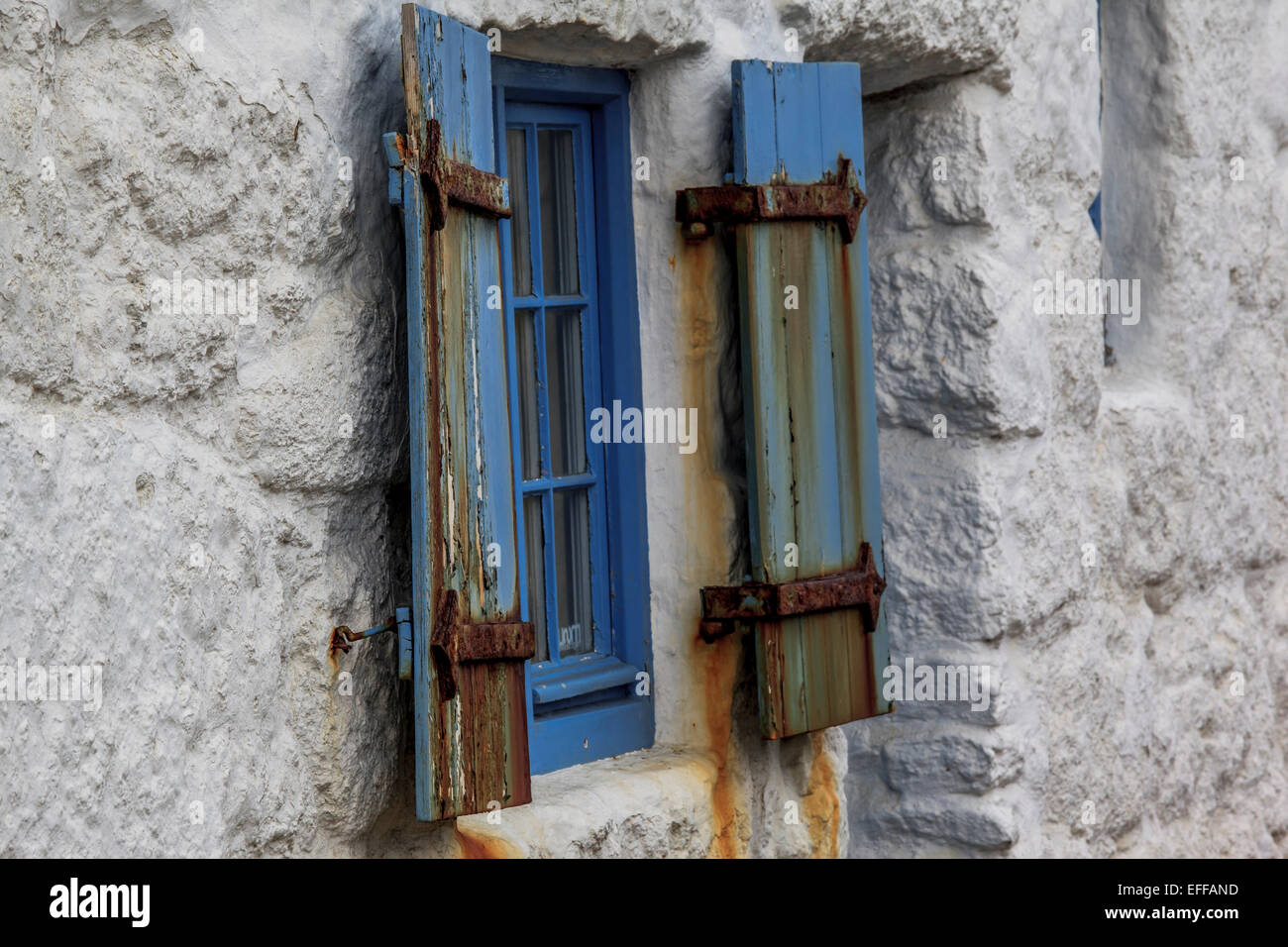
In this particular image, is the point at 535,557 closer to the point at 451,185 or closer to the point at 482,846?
the point at 482,846

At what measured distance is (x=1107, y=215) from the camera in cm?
380

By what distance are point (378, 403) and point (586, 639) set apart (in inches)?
29.1

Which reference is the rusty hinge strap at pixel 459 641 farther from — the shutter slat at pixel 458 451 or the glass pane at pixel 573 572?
the glass pane at pixel 573 572

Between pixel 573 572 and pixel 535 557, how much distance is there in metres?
0.11

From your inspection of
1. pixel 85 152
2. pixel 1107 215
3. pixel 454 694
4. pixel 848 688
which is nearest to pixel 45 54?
pixel 85 152

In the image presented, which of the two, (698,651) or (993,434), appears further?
(993,434)

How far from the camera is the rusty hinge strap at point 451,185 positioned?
7.07ft

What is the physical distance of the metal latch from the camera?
2189 millimetres

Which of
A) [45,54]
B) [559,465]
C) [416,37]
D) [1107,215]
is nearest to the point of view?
[45,54]

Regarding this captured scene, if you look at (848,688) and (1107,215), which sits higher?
(1107,215)

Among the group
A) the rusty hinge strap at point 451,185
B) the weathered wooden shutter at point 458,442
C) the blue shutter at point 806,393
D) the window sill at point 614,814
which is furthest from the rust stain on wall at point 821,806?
the rusty hinge strap at point 451,185

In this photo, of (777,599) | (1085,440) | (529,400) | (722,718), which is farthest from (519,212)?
(1085,440)

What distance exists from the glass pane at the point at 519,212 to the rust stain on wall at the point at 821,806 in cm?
104

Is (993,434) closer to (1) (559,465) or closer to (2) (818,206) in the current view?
(2) (818,206)
